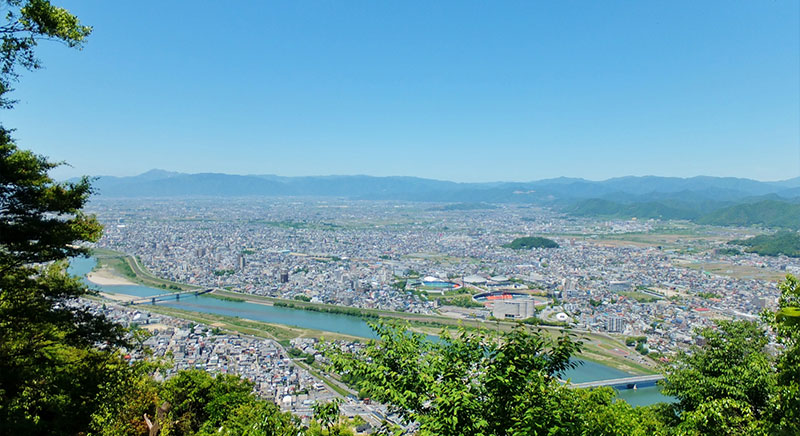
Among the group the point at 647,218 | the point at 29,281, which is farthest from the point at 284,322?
the point at 647,218

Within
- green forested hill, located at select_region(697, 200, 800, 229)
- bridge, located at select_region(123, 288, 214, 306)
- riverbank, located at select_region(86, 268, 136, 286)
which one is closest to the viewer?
bridge, located at select_region(123, 288, 214, 306)

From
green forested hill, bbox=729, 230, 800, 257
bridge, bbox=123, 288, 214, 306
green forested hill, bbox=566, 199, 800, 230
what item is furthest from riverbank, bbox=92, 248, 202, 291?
green forested hill, bbox=566, 199, 800, 230

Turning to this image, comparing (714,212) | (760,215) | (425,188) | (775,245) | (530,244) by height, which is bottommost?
(530,244)

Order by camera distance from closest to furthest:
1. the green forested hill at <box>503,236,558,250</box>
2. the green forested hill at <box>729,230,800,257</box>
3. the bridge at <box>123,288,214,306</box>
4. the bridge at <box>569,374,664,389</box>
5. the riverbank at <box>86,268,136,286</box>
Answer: the bridge at <box>569,374,664,389</box>
the bridge at <box>123,288,214,306</box>
the riverbank at <box>86,268,136,286</box>
the green forested hill at <box>729,230,800,257</box>
the green forested hill at <box>503,236,558,250</box>

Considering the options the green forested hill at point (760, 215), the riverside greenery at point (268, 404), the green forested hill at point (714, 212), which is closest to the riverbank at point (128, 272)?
the riverside greenery at point (268, 404)

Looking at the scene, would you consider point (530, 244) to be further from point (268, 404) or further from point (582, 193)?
point (582, 193)

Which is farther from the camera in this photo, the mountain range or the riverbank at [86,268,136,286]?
the mountain range

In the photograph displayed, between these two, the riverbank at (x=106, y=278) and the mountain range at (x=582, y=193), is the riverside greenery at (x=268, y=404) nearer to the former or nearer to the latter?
the riverbank at (x=106, y=278)

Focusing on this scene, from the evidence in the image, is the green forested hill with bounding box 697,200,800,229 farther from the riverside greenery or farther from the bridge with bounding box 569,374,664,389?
the riverside greenery

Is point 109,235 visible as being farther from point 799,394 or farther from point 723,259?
point 723,259

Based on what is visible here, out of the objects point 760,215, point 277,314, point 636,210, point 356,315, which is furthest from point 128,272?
point 636,210

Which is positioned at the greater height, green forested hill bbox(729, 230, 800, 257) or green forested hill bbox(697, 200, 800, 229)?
green forested hill bbox(697, 200, 800, 229)
